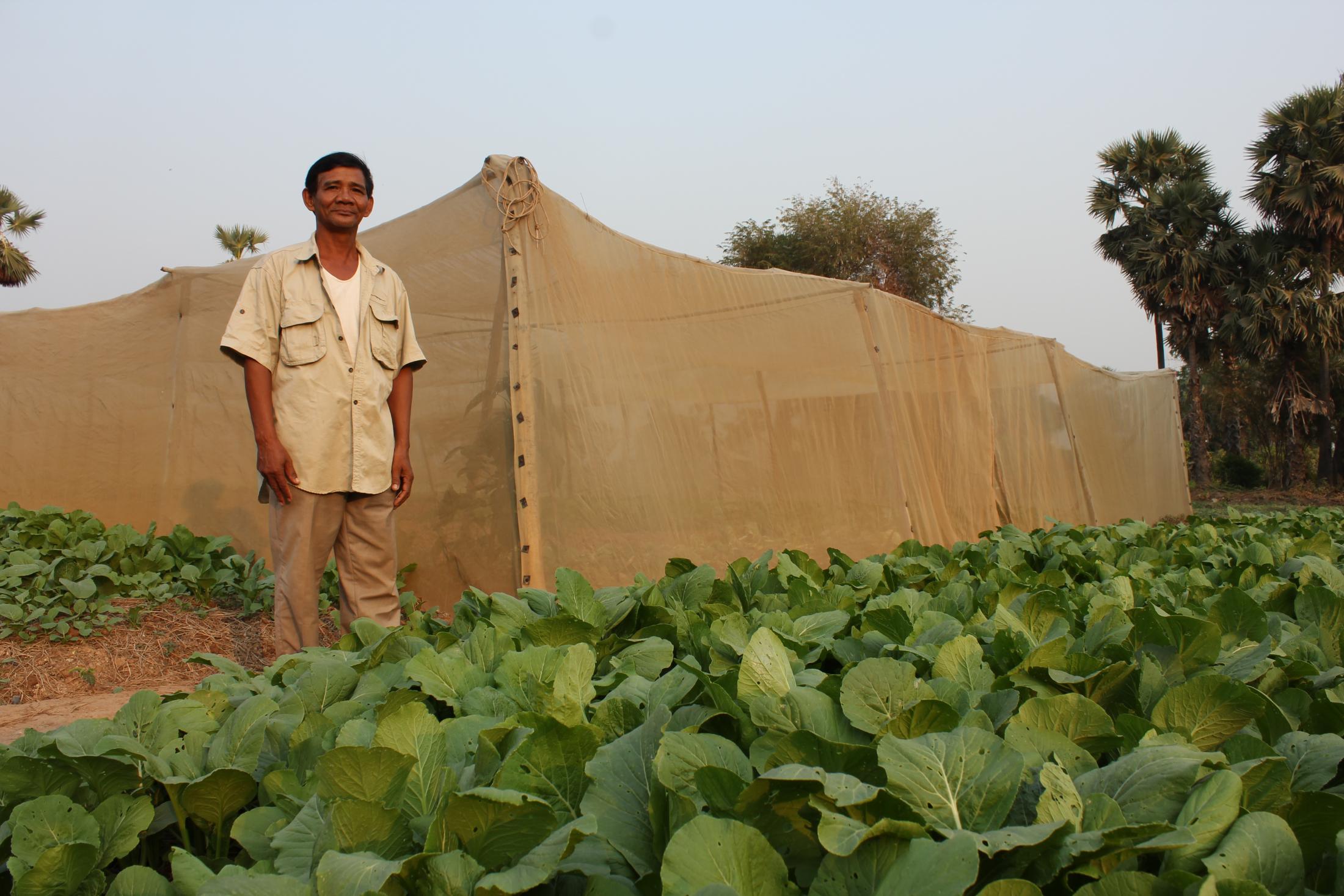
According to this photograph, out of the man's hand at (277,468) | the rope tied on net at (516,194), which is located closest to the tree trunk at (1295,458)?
the rope tied on net at (516,194)

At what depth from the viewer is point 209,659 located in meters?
1.59

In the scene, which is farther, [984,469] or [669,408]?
[984,469]

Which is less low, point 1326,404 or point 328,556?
point 1326,404

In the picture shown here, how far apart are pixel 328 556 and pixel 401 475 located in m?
0.40

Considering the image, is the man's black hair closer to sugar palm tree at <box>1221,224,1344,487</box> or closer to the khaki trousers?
the khaki trousers

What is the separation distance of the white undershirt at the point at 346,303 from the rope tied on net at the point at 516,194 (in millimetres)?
1608

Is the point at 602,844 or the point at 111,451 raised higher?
the point at 111,451

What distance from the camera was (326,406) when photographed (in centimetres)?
329

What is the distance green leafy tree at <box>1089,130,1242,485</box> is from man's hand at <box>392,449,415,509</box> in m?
25.1

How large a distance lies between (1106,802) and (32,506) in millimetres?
7334

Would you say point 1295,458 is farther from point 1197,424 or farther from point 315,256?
point 315,256

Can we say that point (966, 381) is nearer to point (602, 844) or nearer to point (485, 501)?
point (485, 501)

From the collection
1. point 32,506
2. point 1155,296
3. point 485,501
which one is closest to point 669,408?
point 485,501

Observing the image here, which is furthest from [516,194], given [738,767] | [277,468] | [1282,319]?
[1282,319]
